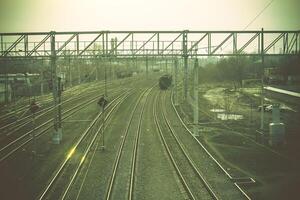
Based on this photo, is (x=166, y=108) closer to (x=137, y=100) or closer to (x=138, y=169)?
(x=137, y=100)

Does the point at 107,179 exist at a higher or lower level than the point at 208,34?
lower

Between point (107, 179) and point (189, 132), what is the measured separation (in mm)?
11911

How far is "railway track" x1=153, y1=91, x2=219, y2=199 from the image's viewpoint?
14375mm

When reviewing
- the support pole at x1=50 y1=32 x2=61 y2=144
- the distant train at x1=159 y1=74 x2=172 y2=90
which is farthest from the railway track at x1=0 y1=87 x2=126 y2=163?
the distant train at x1=159 y1=74 x2=172 y2=90

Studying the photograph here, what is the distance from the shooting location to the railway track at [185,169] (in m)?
14.4

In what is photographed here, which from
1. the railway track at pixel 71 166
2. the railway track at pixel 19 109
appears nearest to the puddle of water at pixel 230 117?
the railway track at pixel 71 166

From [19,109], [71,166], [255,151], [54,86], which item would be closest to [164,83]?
[19,109]

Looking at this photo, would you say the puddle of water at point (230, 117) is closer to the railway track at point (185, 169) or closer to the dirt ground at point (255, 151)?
the dirt ground at point (255, 151)

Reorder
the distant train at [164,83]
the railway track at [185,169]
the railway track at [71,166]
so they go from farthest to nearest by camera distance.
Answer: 1. the distant train at [164,83]
2. the railway track at [71,166]
3. the railway track at [185,169]

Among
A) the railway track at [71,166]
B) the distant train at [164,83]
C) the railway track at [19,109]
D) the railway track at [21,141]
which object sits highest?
the distant train at [164,83]

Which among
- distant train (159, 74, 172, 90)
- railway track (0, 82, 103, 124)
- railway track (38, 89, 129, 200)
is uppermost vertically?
distant train (159, 74, 172, 90)

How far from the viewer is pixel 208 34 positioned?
76.1 ft

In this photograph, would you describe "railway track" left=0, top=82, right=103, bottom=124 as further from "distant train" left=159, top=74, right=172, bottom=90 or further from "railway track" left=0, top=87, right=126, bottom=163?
"distant train" left=159, top=74, right=172, bottom=90

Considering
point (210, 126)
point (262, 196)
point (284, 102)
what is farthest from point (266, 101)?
point (262, 196)
